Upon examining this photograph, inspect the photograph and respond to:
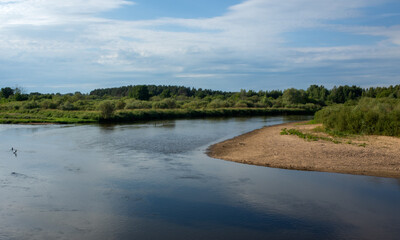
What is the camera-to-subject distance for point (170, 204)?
10422 millimetres

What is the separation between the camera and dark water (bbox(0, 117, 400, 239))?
8.50 meters

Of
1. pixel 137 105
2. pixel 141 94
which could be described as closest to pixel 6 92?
pixel 141 94

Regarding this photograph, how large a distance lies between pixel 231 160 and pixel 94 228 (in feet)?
30.2

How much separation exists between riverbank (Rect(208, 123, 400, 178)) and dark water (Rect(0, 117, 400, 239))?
0.97m

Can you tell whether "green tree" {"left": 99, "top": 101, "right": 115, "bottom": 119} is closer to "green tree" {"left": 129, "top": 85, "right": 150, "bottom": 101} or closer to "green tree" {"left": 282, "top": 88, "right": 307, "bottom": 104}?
"green tree" {"left": 129, "top": 85, "right": 150, "bottom": 101}

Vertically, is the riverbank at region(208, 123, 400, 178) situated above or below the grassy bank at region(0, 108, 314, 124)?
below

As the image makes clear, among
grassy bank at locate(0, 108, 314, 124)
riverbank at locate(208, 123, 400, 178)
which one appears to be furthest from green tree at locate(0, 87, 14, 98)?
riverbank at locate(208, 123, 400, 178)

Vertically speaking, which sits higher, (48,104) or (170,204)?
(48,104)

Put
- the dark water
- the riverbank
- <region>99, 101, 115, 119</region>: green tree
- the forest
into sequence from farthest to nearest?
<region>99, 101, 115, 119</region>: green tree, the forest, the riverbank, the dark water

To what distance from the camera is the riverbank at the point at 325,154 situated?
14469 millimetres

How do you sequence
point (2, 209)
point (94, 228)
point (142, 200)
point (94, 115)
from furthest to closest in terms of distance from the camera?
1. point (94, 115)
2. point (142, 200)
3. point (2, 209)
4. point (94, 228)

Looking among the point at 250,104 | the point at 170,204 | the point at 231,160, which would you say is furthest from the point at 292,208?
the point at 250,104

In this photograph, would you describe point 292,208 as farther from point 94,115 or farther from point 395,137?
point 94,115

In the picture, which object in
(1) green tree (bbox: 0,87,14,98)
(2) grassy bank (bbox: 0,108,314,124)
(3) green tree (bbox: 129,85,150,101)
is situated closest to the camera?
(2) grassy bank (bbox: 0,108,314,124)
